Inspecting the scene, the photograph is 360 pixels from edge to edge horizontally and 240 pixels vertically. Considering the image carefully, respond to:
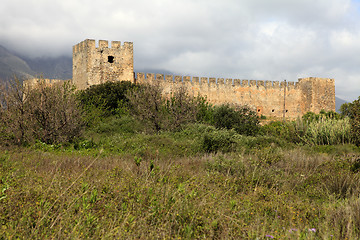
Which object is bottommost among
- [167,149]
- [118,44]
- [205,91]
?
[167,149]

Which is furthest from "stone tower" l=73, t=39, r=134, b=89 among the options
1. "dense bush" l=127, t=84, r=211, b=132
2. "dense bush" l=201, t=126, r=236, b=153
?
"dense bush" l=201, t=126, r=236, b=153

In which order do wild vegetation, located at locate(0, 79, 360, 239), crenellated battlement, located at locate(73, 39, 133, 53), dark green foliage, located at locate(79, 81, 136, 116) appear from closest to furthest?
wild vegetation, located at locate(0, 79, 360, 239)
dark green foliage, located at locate(79, 81, 136, 116)
crenellated battlement, located at locate(73, 39, 133, 53)

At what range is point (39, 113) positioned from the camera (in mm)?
10805

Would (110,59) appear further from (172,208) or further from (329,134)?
(172,208)

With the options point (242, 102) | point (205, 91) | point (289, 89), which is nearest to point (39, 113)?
point (205, 91)

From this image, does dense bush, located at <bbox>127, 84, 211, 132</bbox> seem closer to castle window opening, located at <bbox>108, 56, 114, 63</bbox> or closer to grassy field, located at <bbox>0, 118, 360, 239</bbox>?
castle window opening, located at <bbox>108, 56, 114, 63</bbox>

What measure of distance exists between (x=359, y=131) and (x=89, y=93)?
15001mm

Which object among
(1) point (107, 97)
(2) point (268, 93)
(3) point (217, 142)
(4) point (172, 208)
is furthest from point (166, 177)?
(2) point (268, 93)

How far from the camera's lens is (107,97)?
18109 millimetres

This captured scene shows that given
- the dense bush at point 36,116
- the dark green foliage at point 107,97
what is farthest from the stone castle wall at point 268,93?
the dense bush at point 36,116

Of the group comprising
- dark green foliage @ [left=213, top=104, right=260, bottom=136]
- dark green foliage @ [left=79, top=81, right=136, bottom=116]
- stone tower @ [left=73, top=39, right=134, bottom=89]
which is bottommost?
dark green foliage @ [left=213, top=104, right=260, bottom=136]

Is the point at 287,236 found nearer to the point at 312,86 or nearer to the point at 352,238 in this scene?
the point at 352,238

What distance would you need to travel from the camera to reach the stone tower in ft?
64.8

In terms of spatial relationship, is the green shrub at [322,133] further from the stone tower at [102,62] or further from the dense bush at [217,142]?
the stone tower at [102,62]
